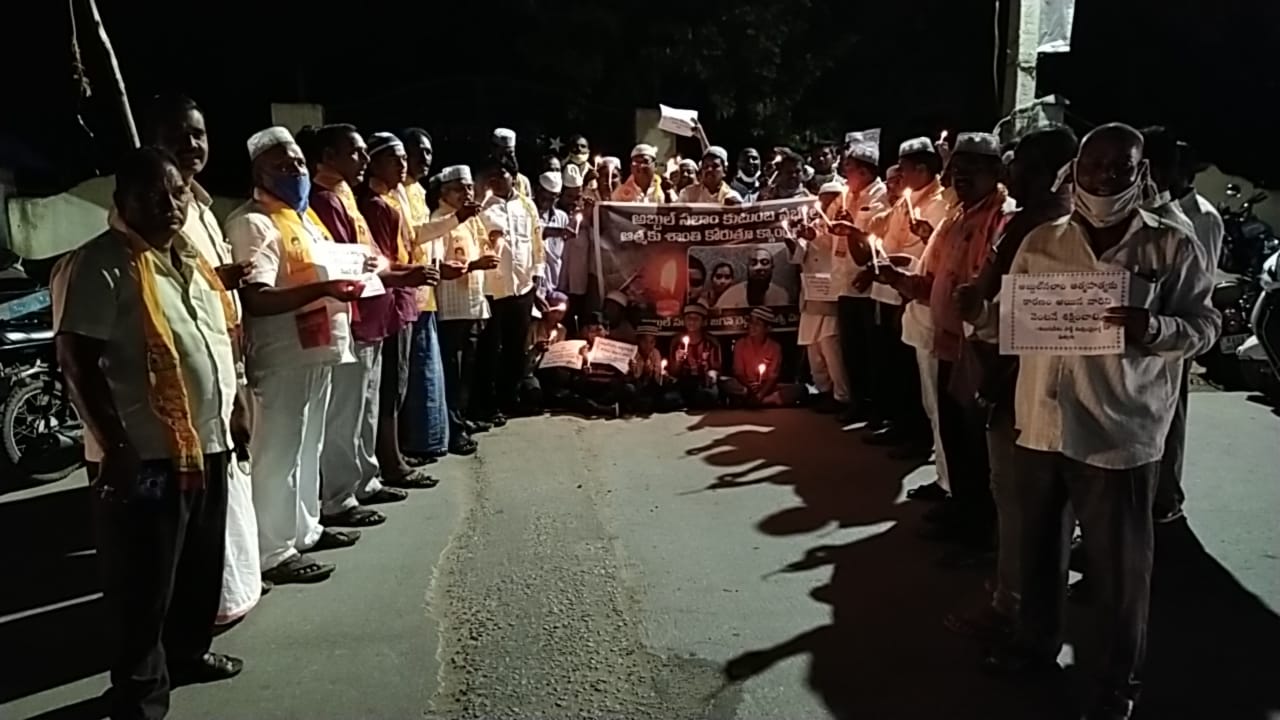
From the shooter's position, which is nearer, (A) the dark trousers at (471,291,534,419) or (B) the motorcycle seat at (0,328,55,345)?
(B) the motorcycle seat at (0,328,55,345)

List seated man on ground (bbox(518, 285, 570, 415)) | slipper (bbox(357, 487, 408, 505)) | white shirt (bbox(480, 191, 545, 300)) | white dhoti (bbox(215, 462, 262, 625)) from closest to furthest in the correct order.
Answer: white dhoti (bbox(215, 462, 262, 625)) → slipper (bbox(357, 487, 408, 505)) → white shirt (bbox(480, 191, 545, 300)) → seated man on ground (bbox(518, 285, 570, 415))

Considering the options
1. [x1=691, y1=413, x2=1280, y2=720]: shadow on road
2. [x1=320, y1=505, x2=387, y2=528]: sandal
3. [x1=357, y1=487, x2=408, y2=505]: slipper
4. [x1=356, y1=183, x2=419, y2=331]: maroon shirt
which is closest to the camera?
[x1=691, y1=413, x2=1280, y2=720]: shadow on road

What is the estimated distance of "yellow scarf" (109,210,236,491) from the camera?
3.50 m

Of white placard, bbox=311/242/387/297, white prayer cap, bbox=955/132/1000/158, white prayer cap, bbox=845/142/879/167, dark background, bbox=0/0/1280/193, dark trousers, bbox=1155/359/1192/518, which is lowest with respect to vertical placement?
dark trousers, bbox=1155/359/1192/518

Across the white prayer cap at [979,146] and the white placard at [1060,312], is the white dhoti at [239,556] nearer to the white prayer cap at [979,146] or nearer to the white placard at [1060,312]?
the white placard at [1060,312]

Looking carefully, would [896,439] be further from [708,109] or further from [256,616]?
[708,109]

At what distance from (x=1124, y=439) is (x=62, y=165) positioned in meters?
14.0

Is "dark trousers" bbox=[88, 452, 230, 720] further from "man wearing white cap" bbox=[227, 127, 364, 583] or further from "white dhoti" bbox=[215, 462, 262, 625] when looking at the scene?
"man wearing white cap" bbox=[227, 127, 364, 583]

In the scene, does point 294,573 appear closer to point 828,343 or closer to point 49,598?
point 49,598

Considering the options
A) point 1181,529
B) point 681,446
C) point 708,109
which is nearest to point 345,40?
point 708,109

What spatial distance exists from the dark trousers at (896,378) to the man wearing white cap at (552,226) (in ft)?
9.04


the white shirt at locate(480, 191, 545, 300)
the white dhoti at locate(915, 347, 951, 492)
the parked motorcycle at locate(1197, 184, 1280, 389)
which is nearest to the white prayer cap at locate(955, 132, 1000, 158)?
the white dhoti at locate(915, 347, 951, 492)

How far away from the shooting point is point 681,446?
24.7ft

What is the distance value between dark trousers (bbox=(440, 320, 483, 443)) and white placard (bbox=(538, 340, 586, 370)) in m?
1.02
